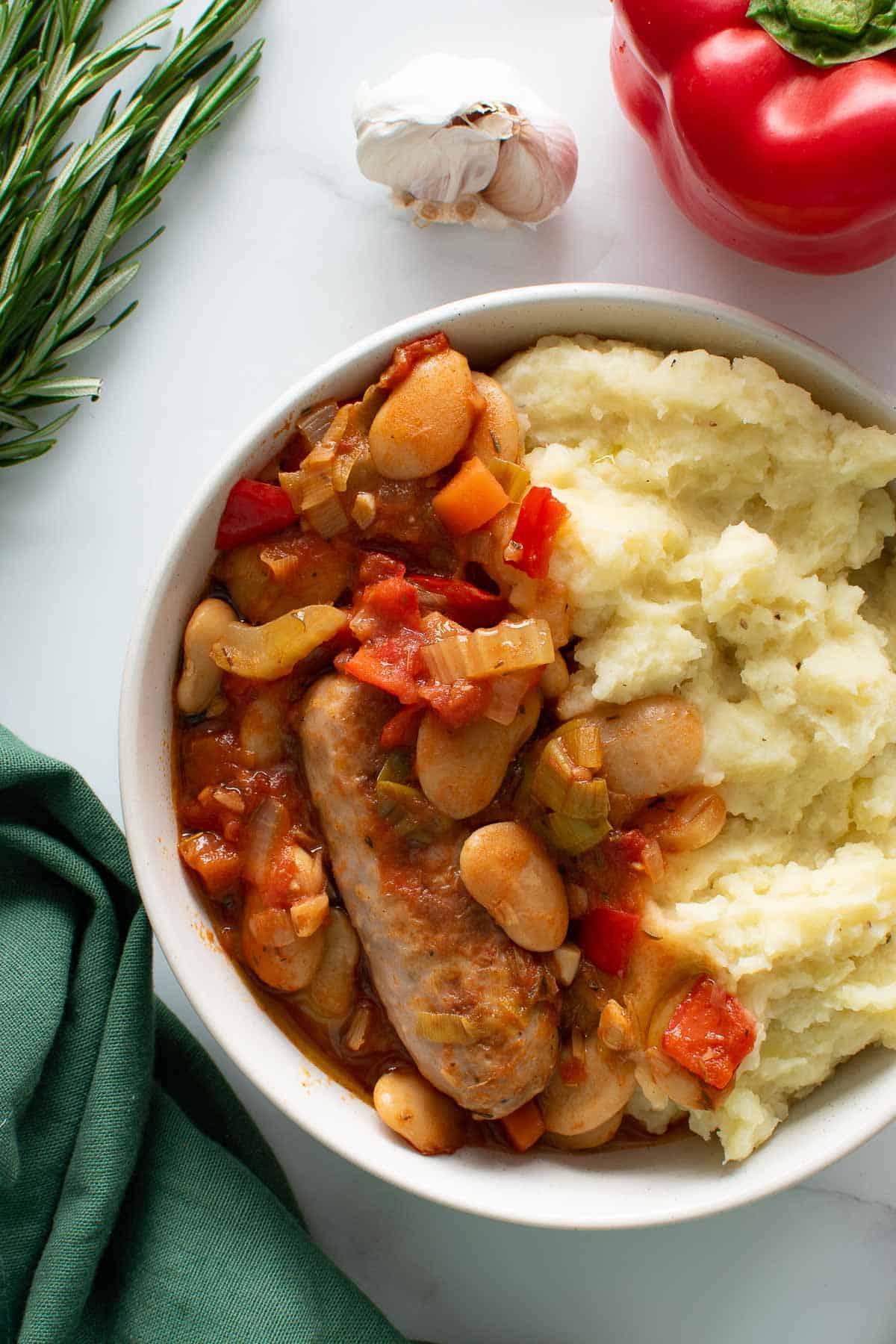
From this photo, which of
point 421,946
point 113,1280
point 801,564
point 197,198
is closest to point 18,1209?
point 113,1280

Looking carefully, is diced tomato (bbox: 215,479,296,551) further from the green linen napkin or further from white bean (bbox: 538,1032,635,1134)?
white bean (bbox: 538,1032,635,1134)

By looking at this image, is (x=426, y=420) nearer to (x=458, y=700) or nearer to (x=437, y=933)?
(x=458, y=700)

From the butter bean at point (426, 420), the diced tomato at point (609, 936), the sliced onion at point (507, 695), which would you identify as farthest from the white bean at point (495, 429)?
the diced tomato at point (609, 936)

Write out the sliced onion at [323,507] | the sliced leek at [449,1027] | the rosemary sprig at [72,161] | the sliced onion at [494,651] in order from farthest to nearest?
the rosemary sprig at [72,161] → the sliced onion at [323,507] → the sliced leek at [449,1027] → the sliced onion at [494,651]

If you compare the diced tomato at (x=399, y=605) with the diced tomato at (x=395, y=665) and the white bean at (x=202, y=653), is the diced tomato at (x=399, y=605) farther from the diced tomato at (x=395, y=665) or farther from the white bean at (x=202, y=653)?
the white bean at (x=202, y=653)

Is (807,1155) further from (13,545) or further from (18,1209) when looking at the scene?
(13,545)

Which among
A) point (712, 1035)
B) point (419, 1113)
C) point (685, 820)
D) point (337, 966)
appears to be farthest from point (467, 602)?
point (419, 1113)
